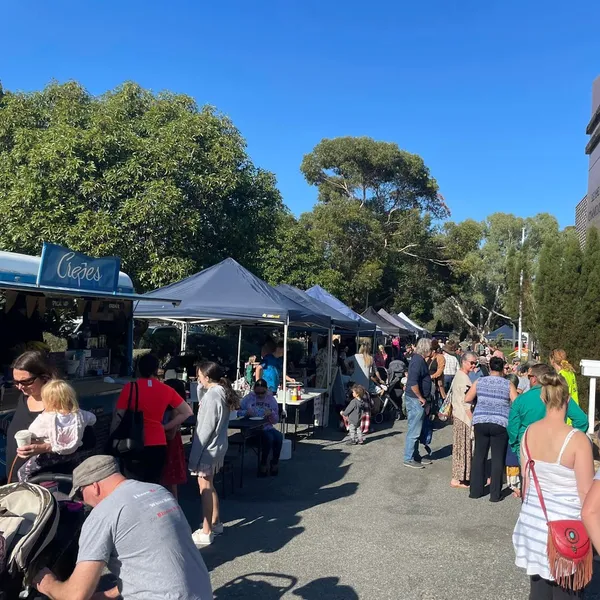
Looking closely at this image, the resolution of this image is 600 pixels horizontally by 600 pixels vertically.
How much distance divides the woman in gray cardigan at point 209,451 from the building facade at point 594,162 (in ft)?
31.0

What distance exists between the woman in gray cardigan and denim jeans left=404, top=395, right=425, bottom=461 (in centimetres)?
360

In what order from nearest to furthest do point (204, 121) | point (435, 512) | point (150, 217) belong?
point (435, 512)
point (150, 217)
point (204, 121)

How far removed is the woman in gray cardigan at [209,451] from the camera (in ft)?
17.1

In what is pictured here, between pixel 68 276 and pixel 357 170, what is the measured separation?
105 feet

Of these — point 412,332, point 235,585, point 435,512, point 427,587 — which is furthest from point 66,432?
point 412,332

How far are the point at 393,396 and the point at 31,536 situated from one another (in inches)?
425

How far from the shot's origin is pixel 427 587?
449 cm

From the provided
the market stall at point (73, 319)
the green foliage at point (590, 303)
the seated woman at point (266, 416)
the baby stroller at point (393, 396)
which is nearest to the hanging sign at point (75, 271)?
the market stall at point (73, 319)

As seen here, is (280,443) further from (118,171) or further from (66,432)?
(118,171)

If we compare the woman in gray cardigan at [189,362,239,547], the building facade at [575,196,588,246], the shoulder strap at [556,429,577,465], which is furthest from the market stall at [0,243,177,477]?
the building facade at [575,196,588,246]

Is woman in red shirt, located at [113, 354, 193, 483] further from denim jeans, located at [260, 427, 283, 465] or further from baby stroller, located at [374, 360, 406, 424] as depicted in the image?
baby stroller, located at [374, 360, 406, 424]

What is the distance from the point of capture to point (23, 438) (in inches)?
150

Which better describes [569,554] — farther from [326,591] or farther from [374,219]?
[374,219]

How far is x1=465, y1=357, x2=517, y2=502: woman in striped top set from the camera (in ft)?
22.5
